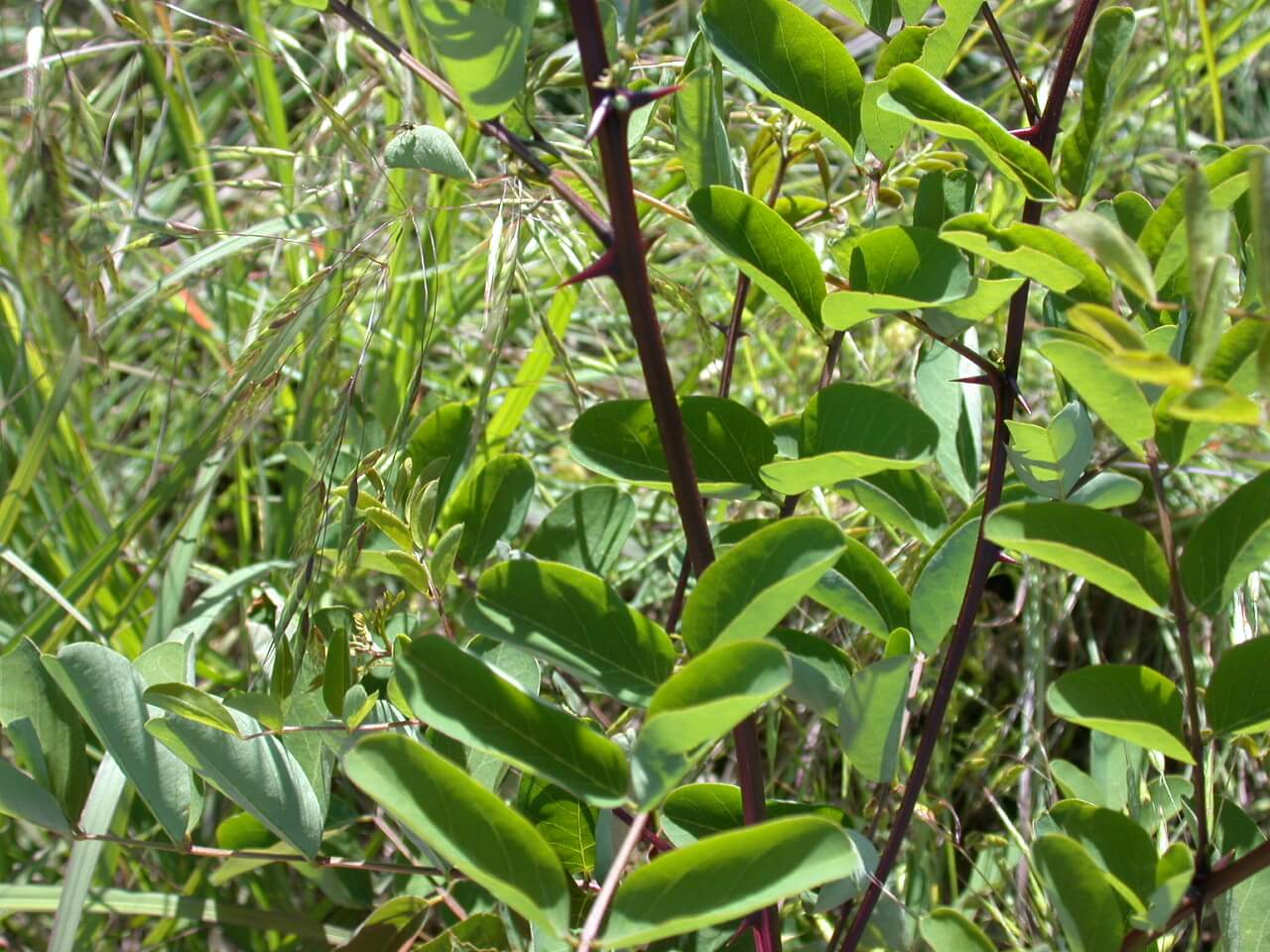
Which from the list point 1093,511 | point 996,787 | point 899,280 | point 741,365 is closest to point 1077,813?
point 1093,511

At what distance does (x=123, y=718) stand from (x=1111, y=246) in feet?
2.02

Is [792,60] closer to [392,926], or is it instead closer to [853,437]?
[853,437]

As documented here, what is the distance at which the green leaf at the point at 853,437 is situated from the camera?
68 cm

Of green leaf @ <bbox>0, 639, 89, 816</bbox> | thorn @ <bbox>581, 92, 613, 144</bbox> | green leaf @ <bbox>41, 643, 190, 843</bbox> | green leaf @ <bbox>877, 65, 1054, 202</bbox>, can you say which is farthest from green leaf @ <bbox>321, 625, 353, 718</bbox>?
green leaf @ <bbox>877, 65, 1054, 202</bbox>

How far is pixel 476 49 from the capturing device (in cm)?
56

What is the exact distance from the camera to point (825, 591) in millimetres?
730

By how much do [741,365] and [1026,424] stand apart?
44.2 inches

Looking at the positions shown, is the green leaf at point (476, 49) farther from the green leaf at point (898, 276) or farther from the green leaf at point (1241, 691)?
the green leaf at point (1241, 691)

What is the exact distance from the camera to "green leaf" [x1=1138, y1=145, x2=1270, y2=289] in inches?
24.9

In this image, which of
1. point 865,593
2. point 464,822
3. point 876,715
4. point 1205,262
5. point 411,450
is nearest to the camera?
point 1205,262

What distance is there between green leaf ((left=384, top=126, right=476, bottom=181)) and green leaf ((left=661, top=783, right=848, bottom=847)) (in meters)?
0.39

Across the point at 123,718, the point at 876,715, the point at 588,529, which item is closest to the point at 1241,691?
the point at 876,715

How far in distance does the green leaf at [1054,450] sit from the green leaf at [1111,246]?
0.18m

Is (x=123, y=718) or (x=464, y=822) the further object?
(x=123, y=718)
